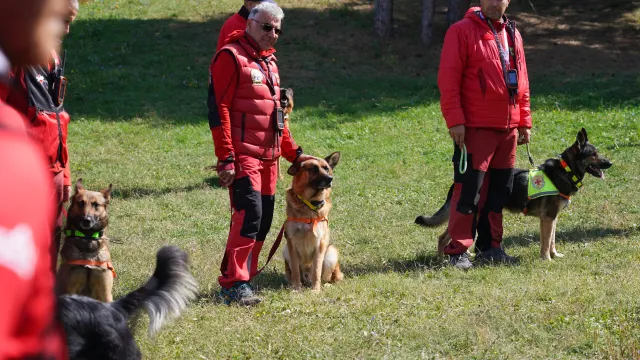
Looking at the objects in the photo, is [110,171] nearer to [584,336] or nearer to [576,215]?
[576,215]

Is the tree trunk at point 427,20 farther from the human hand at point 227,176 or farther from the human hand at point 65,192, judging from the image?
the human hand at point 65,192

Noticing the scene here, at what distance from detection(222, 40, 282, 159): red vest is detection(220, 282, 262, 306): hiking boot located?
103cm

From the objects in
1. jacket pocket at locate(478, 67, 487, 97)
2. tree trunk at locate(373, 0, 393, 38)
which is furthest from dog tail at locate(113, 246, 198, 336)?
tree trunk at locate(373, 0, 393, 38)

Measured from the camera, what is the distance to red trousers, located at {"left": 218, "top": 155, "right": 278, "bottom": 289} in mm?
5906

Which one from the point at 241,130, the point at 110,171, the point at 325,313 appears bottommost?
the point at 110,171

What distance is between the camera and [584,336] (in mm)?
4871

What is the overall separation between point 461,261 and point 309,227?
4.81ft

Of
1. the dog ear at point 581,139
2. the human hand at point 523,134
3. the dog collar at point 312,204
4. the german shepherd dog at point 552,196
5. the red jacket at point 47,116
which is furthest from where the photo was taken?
the dog ear at point 581,139

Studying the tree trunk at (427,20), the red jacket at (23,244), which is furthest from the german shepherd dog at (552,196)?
the tree trunk at (427,20)

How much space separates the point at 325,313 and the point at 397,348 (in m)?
0.99

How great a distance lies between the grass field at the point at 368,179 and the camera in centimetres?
516

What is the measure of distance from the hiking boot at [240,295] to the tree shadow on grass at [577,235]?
332 centimetres

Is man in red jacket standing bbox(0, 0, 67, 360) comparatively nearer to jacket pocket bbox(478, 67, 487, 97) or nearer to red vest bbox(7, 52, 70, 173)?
red vest bbox(7, 52, 70, 173)

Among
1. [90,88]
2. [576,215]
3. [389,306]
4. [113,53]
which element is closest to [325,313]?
[389,306]
